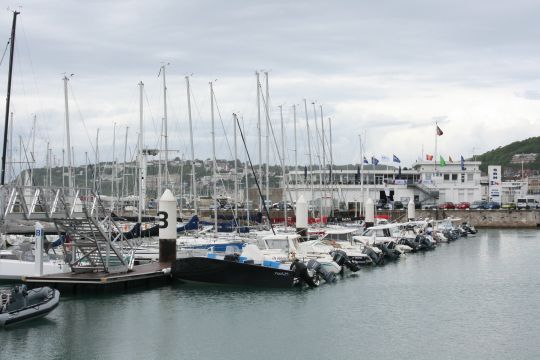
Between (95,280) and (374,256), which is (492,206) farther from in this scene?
(95,280)

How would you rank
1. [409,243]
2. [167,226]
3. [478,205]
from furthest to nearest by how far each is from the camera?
[478,205] < [409,243] < [167,226]

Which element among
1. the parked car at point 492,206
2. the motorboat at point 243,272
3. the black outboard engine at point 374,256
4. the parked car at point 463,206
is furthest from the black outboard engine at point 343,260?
the parked car at point 492,206

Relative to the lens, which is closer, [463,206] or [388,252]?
[388,252]

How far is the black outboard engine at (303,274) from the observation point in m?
44.1

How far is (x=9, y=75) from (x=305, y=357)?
965 inches

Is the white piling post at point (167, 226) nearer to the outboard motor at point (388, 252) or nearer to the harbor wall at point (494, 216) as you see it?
the outboard motor at point (388, 252)

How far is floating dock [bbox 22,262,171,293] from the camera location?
1592 inches

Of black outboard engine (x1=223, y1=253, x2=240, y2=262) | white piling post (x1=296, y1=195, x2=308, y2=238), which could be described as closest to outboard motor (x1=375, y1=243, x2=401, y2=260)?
white piling post (x1=296, y1=195, x2=308, y2=238)

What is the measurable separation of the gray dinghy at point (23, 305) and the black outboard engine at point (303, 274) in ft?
47.3

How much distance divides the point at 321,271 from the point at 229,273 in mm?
6106

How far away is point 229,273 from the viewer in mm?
44469

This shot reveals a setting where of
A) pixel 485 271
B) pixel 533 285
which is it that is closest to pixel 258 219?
pixel 485 271

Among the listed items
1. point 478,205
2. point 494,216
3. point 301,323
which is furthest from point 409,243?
point 478,205

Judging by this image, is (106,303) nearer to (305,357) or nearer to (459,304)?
(305,357)
